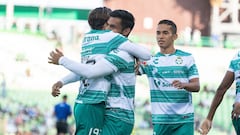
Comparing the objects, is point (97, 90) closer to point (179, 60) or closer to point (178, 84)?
point (178, 84)

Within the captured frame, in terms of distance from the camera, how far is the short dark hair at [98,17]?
625 cm

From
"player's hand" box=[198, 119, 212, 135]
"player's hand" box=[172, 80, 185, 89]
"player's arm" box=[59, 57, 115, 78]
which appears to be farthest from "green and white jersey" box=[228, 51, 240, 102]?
"player's arm" box=[59, 57, 115, 78]

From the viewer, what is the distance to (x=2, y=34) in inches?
950

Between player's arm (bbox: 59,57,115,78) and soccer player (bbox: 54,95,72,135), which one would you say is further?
soccer player (bbox: 54,95,72,135)

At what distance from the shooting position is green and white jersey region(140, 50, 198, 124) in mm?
7688

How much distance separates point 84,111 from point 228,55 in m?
19.1

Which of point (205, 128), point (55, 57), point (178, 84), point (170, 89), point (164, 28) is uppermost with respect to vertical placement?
point (164, 28)

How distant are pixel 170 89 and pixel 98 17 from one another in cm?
175

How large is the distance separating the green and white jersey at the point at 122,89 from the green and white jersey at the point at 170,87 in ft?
Result: 4.80

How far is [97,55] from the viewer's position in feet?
20.2

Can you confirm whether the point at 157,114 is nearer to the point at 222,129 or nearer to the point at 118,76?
the point at 118,76

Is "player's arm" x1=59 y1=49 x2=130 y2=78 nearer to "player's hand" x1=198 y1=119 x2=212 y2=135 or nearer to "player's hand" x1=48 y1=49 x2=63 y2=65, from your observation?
"player's hand" x1=48 y1=49 x2=63 y2=65

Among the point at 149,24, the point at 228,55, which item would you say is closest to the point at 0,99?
the point at 228,55

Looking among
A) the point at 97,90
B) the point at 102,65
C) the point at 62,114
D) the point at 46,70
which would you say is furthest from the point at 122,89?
the point at 46,70
